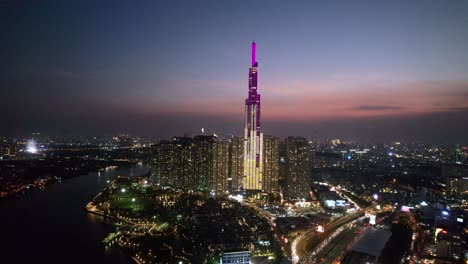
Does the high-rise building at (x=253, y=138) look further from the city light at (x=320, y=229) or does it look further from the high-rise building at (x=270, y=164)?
the city light at (x=320, y=229)

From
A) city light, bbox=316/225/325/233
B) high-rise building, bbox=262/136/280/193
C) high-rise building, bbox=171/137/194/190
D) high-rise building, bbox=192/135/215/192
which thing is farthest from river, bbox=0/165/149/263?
high-rise building, bbox=262/136/280/193

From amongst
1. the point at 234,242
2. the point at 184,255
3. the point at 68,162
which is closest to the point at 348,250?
the point at 234,242

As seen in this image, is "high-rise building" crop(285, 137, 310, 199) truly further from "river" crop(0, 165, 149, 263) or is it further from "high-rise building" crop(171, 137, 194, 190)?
"river" crop(0, 165, 149, 263)

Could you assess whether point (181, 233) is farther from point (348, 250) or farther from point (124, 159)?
point (124, 159)

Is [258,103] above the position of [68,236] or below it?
above

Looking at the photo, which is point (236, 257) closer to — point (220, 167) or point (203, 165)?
point (220, 167)
